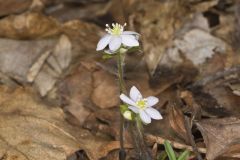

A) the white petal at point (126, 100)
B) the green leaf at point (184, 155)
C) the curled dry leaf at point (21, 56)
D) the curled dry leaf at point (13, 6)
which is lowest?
the green leaf at point (184, 155)

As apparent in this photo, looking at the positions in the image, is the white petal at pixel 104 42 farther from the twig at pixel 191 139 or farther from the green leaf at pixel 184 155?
the green leaf at pixel 184 155

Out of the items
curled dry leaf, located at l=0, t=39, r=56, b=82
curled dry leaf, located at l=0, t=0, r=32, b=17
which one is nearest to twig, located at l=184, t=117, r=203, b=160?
Result: curled dry leaf, located at l=0, t=39, r=56, b=82

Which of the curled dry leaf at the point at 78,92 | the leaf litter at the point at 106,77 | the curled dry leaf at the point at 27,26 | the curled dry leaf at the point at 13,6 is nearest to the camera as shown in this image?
the leaf litter at the point at 106,77

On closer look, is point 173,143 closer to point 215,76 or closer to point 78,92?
point 215,76

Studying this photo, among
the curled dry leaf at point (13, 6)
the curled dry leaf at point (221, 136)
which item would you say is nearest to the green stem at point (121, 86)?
the curled dry leaf at point (221, 136)

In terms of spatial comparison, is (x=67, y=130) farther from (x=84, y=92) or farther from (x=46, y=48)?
(x=46, y=48)

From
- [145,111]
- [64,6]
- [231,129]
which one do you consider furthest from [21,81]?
[231,129]
